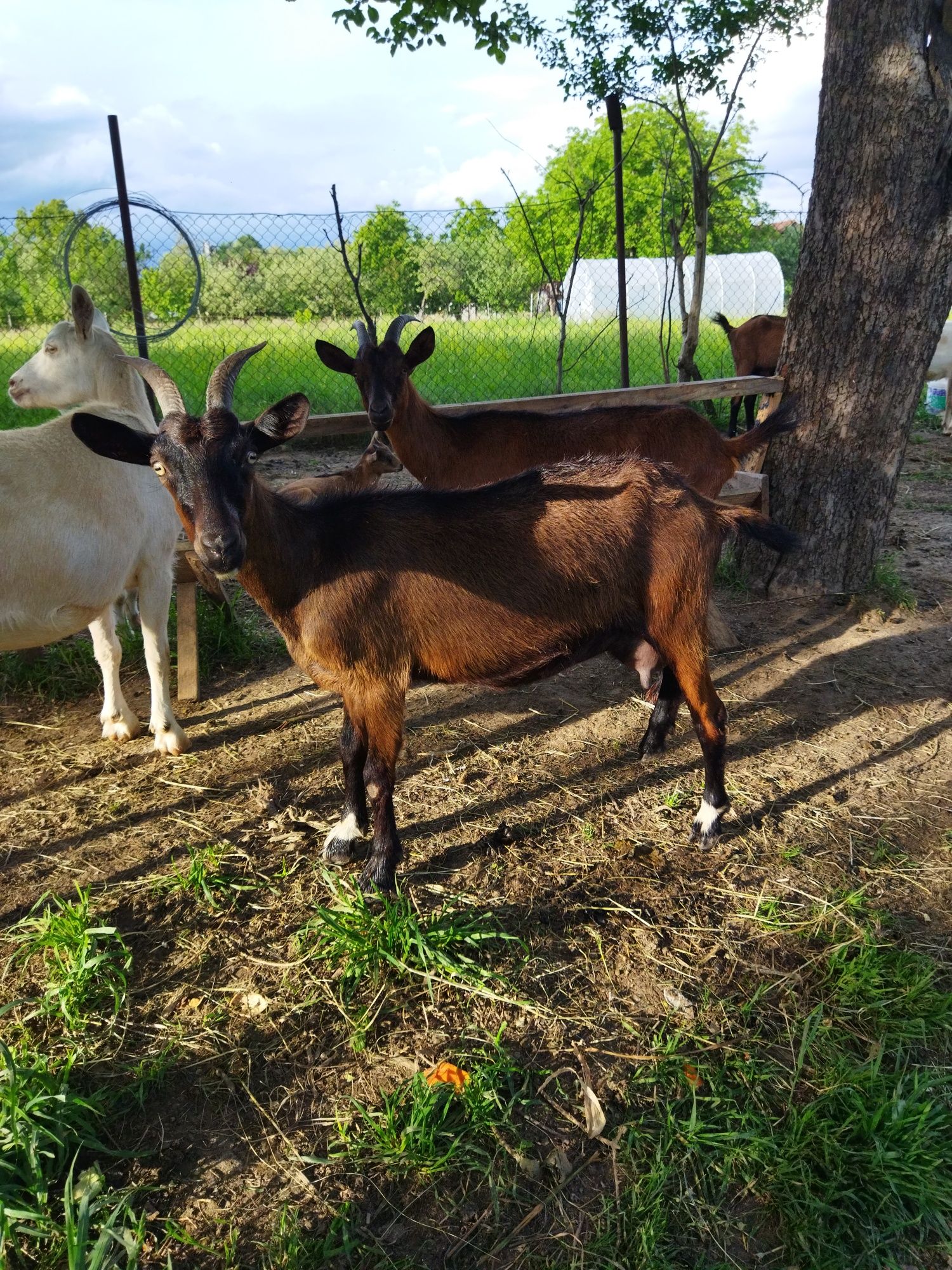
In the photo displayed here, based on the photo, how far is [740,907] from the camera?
3078mm

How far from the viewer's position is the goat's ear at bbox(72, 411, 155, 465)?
111 inches

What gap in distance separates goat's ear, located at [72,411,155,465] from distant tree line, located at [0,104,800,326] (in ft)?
15.3

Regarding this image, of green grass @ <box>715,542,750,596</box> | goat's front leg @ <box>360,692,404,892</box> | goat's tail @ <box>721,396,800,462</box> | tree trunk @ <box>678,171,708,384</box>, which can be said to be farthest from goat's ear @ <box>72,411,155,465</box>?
tree trunk @ <box>678,171,708,384</box>

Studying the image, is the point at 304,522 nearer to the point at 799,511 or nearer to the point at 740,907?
the point at 740,907

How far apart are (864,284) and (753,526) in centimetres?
255

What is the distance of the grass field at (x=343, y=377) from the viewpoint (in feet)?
32.3

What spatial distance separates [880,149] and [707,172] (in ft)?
16.2

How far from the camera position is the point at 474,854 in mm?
3365

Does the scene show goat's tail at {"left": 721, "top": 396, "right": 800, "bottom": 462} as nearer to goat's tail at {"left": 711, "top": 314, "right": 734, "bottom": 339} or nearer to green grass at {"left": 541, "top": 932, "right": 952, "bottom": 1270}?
green grass at {"left": 541, "top": 932, "right": 952, "bottom": 1270}

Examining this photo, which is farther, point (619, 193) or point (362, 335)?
point (619, 193)

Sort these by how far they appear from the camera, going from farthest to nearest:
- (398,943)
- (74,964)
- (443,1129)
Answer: (398,943) → (74,964) → (443,1129)

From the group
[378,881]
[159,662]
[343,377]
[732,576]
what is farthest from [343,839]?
[343,377]

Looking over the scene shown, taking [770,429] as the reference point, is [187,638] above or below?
below

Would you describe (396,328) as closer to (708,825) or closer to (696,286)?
(708,825)
